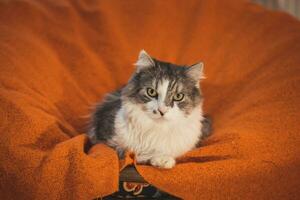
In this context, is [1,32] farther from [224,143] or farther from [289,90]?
[289,90]

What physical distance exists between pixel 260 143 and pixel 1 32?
1.33m

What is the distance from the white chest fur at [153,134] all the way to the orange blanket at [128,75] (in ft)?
0.27

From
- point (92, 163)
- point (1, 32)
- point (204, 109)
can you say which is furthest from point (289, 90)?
point (1, 32)

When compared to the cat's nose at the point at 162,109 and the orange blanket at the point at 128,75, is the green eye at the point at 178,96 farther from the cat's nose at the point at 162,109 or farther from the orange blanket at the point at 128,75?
the orange blanket at the point at 128,75

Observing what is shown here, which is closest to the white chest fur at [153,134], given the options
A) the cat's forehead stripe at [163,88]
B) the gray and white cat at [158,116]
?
the gray and white cat at [158,116]

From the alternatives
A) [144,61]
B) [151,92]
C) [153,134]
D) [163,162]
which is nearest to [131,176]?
[163,162]

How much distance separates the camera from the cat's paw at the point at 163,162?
1.43m

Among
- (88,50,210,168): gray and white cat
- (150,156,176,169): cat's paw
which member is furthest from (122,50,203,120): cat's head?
(150,156,176,169): cat's paw

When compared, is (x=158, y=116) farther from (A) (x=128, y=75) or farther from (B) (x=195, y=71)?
(A) (x=128, y=75)

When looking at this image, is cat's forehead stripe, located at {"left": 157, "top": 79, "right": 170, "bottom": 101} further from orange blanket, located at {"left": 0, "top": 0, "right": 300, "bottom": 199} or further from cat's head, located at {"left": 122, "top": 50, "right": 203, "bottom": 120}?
orange blanket, located at {"left": 0, "top": 0, "right": 300, "bottom": 199}

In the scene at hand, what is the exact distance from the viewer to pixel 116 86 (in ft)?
7.23

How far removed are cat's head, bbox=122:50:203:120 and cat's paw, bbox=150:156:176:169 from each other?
0.15 m

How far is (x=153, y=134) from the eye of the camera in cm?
158

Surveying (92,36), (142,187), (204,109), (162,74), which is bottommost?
(142,187)
